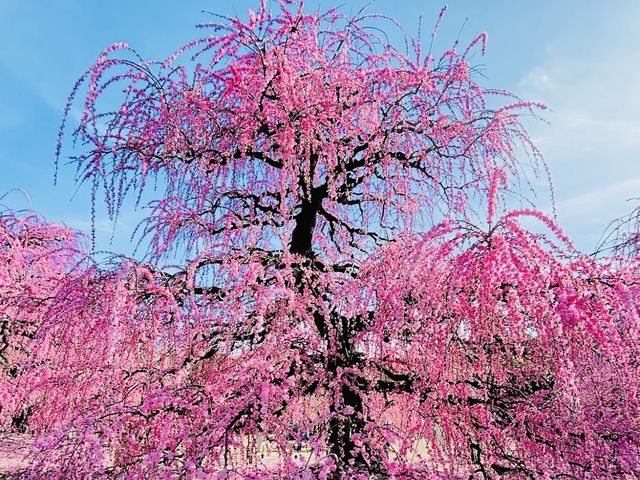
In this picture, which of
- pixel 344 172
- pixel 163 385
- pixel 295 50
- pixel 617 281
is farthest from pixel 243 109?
pixel 617 281

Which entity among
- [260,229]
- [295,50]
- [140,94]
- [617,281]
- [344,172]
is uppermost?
[295,50]

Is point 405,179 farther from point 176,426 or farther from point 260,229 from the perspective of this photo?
point 176,426

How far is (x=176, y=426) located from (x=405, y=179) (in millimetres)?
3130

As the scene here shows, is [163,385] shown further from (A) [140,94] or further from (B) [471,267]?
(B) [471,267]

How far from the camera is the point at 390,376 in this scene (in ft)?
14.9

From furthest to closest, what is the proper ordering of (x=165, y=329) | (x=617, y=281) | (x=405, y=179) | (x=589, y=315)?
(x=405, y=179) → (x=165, y=329) → (x=617, y=281) → (x=589, y=315)

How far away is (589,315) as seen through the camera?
2342mm

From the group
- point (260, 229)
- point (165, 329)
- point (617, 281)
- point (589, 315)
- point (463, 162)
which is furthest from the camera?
point (260, 229)

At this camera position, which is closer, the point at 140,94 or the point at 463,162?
the point at 140,94

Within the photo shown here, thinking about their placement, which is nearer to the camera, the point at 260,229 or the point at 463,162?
the point at 463,162

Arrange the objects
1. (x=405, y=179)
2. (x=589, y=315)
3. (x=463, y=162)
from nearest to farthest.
A: (x=589, y=315) → (x=463, y=162) → (x=405, y=179)

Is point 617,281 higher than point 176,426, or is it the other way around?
point 617,281

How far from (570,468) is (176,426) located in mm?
3310

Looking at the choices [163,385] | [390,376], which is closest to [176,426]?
[163,385]
